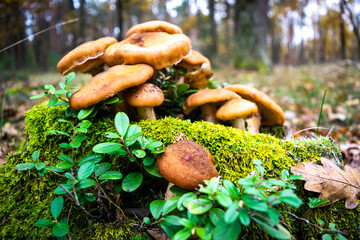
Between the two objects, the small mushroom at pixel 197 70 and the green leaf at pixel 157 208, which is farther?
the small mushroom at pixel 197 70

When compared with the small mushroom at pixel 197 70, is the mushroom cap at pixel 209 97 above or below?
below

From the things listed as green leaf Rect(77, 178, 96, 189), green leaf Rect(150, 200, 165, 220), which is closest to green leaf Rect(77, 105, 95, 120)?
green leaf Rect(77, 178, 96, 189)

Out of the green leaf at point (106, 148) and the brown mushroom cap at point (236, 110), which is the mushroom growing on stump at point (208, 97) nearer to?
the brown mushroom cap at point (236, 110)

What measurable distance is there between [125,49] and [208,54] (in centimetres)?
1409

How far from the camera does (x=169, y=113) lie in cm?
279

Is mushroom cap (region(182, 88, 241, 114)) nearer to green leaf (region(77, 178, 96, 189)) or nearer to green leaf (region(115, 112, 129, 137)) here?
green leaf (region(115, 112, 129, 137))

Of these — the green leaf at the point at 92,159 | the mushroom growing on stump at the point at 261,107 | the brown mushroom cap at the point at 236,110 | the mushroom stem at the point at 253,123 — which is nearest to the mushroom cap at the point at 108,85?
the green leaf at the point at 92,159

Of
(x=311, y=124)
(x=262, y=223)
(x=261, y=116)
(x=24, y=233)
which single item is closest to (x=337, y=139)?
(x=311, y=124)

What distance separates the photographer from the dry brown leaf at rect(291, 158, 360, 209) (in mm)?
1714

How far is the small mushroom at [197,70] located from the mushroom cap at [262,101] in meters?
0.38

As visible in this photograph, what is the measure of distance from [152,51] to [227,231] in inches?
66.4

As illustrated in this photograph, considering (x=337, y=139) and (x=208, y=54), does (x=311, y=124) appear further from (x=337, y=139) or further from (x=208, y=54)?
(x=208, y=54)

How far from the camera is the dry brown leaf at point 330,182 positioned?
171 centimetres

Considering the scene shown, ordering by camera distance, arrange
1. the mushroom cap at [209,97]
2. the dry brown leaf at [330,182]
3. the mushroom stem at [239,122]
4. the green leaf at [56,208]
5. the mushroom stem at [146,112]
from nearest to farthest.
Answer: the green leaf at [56,208]
the dry brown leaf at [330,182]
the mushroom stem at [146,112]
the mushroom cap at [209,97]
the mushroom stem at [239,122]
